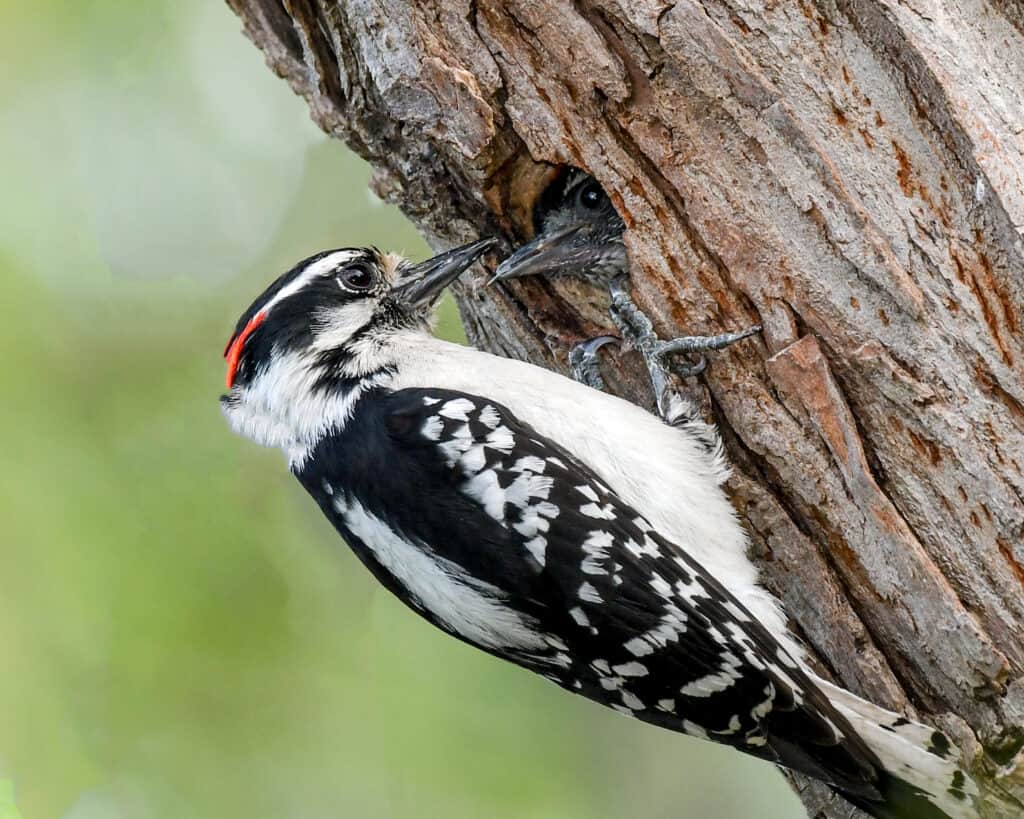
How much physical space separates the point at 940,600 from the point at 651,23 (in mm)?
1719

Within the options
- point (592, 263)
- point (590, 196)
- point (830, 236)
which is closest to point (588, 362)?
point (592, 263)

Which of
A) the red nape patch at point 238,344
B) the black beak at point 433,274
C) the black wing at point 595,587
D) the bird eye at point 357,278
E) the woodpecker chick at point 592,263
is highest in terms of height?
the red nape patch at point 238,344

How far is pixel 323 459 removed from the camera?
136 inches

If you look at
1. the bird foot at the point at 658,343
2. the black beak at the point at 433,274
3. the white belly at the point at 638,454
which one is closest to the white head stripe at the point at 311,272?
the black beak at the point at 433,274

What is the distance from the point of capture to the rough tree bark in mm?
2773

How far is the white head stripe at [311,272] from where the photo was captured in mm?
3607

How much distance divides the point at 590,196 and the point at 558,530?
3.79 ft

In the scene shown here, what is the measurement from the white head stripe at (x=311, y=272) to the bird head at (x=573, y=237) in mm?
552

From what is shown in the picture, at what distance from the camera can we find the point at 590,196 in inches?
140

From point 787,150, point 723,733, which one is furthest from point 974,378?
point 723,733

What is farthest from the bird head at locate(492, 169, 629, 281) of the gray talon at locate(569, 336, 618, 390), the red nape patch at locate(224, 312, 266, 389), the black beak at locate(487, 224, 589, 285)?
the red nape patch at locate(224, 312, 266, 389)

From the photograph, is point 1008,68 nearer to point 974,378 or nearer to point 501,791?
point 974,378

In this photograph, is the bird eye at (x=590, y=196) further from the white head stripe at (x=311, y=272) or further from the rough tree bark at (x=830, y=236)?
the white head stripe at (x=311, y=272)

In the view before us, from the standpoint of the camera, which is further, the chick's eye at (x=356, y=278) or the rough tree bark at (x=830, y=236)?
the chick's eye at (x=356, y=278)
